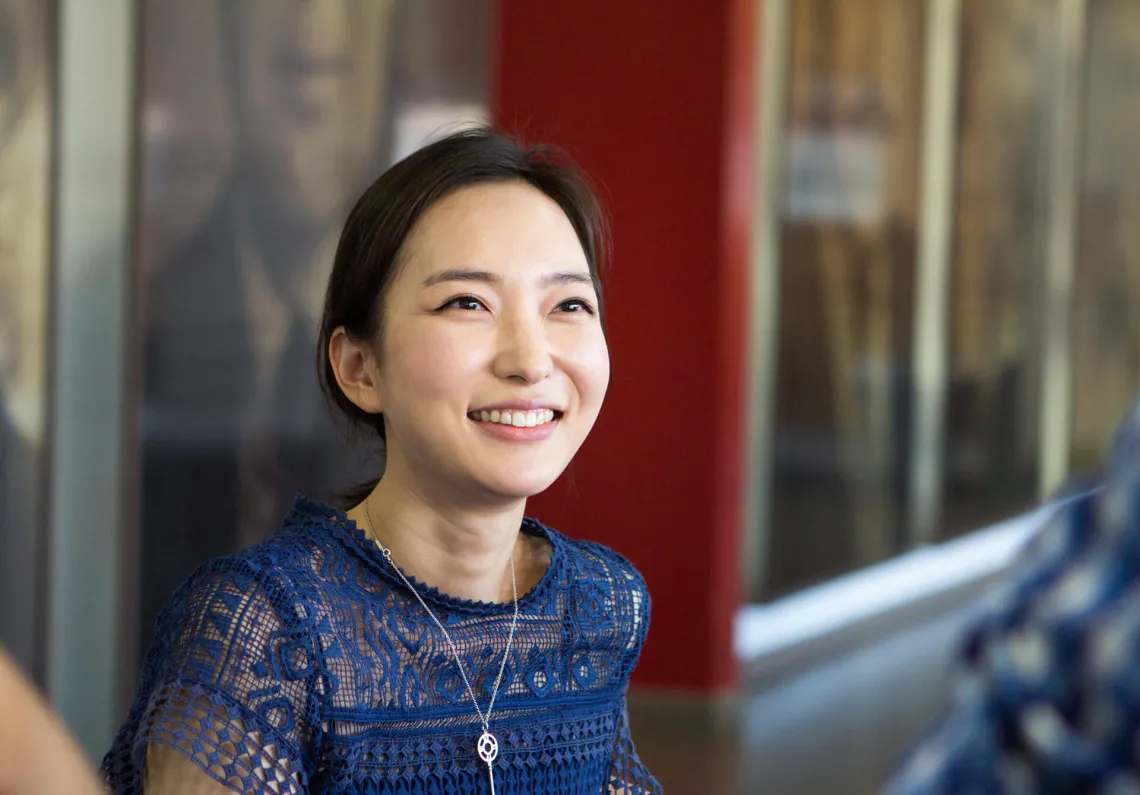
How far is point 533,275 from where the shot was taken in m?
1.59

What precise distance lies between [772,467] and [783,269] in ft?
2.54

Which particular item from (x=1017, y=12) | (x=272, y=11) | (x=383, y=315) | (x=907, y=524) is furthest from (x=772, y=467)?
(x=383, y=315)

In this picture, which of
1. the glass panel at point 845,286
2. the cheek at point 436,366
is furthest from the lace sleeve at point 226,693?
the glass panel at point 845,286

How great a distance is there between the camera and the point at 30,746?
3.27 feet

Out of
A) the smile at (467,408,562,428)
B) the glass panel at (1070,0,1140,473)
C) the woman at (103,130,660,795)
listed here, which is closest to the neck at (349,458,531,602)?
the woman at (103,130,660,795)

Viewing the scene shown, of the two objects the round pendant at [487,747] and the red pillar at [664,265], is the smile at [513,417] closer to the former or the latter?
the round pendant at [487,747]

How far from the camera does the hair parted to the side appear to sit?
5.28 ft

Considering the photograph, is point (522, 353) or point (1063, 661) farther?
point (522, 353)

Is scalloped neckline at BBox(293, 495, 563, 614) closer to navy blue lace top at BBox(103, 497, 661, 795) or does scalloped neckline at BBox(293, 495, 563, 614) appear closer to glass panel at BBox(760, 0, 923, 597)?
navy blue lace top at BBox(103, 497, 661, 795)

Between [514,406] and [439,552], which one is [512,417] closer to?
[514,406]

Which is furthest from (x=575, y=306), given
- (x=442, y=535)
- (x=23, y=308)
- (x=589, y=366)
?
(x=23, y=308)

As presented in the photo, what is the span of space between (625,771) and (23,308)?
195cm

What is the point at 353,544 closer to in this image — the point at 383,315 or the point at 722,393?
the point at 383,315

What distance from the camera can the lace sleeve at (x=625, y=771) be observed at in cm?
174
